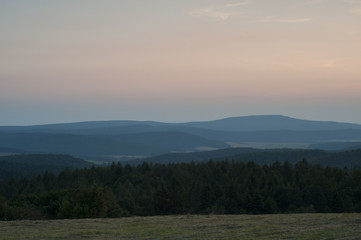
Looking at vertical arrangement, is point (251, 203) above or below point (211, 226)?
below

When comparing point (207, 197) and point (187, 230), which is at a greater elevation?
point (187, 230)

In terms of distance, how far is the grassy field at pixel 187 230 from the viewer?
2074cm

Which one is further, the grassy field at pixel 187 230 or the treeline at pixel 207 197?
the treeline at pixel 207 197

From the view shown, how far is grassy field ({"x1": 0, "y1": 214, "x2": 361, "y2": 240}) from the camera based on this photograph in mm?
20736

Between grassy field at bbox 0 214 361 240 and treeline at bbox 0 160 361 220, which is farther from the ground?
grassy field at bbox 0 214 361 240

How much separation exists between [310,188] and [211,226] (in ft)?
174

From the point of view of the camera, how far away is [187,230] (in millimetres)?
24141

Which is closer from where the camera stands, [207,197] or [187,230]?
[187,230]

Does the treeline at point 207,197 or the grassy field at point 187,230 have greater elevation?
the grassy field at point 187,230

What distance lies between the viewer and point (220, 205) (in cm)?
6919

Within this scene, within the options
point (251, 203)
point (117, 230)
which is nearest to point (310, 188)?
point (251, 203)

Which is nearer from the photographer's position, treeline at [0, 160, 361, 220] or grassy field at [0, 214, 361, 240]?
grassy field at [0, 214, 361, 240]

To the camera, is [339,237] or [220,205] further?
[220,205]

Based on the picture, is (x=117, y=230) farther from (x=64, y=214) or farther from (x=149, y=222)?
(x=64, y=214)
